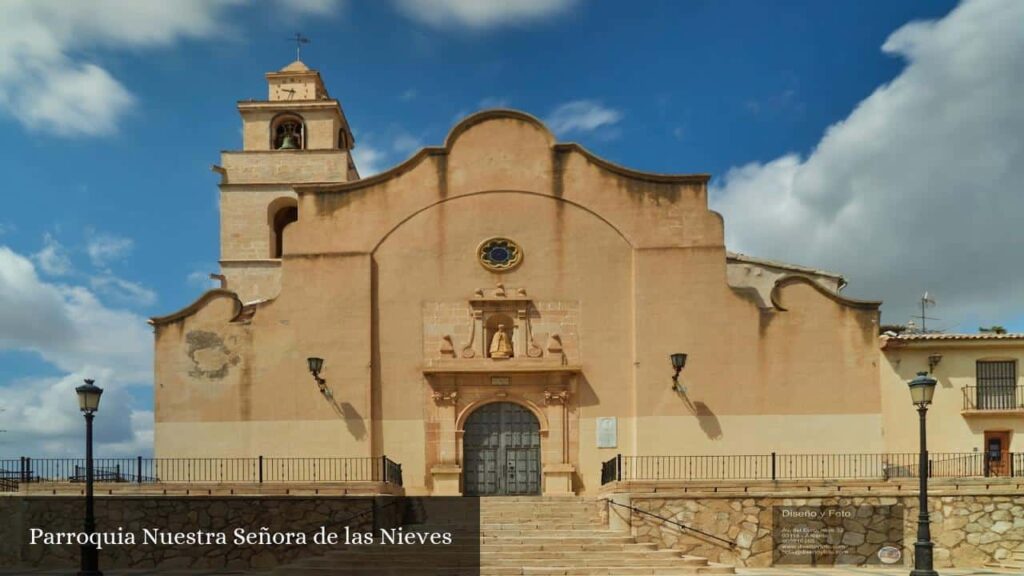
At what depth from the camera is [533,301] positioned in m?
23.8

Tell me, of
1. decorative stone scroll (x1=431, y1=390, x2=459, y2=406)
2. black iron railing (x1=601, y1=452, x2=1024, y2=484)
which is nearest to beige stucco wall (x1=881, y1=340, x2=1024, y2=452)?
black iron railing (x1=601, y1=452, x2=1024, y2=484)

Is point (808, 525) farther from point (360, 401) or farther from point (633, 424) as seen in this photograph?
point (360, 401)

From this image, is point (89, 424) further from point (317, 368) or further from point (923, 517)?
point (923, 517)

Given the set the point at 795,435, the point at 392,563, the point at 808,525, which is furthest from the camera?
the point at 795,435

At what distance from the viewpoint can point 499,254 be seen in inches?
944

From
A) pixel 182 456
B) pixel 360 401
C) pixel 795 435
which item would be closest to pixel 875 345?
pixel 795 435

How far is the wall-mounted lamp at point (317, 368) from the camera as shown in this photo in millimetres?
22750

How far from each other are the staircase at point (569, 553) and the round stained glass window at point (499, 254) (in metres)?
6.70

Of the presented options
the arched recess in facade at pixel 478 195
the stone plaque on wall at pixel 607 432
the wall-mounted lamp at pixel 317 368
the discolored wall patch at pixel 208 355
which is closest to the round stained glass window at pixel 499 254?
the arched recess in facade at pixel 478 195

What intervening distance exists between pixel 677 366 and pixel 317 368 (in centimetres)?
845

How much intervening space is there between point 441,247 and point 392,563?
29.1 feet

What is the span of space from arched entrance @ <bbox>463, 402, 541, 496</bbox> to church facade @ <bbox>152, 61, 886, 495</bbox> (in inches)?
1.9

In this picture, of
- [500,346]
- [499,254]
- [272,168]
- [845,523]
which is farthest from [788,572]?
[272,168]

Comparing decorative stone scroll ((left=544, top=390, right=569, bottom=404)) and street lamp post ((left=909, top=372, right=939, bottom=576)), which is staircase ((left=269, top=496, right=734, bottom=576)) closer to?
street lamp post ((left=909, top=372, right=939, bottom=576))
